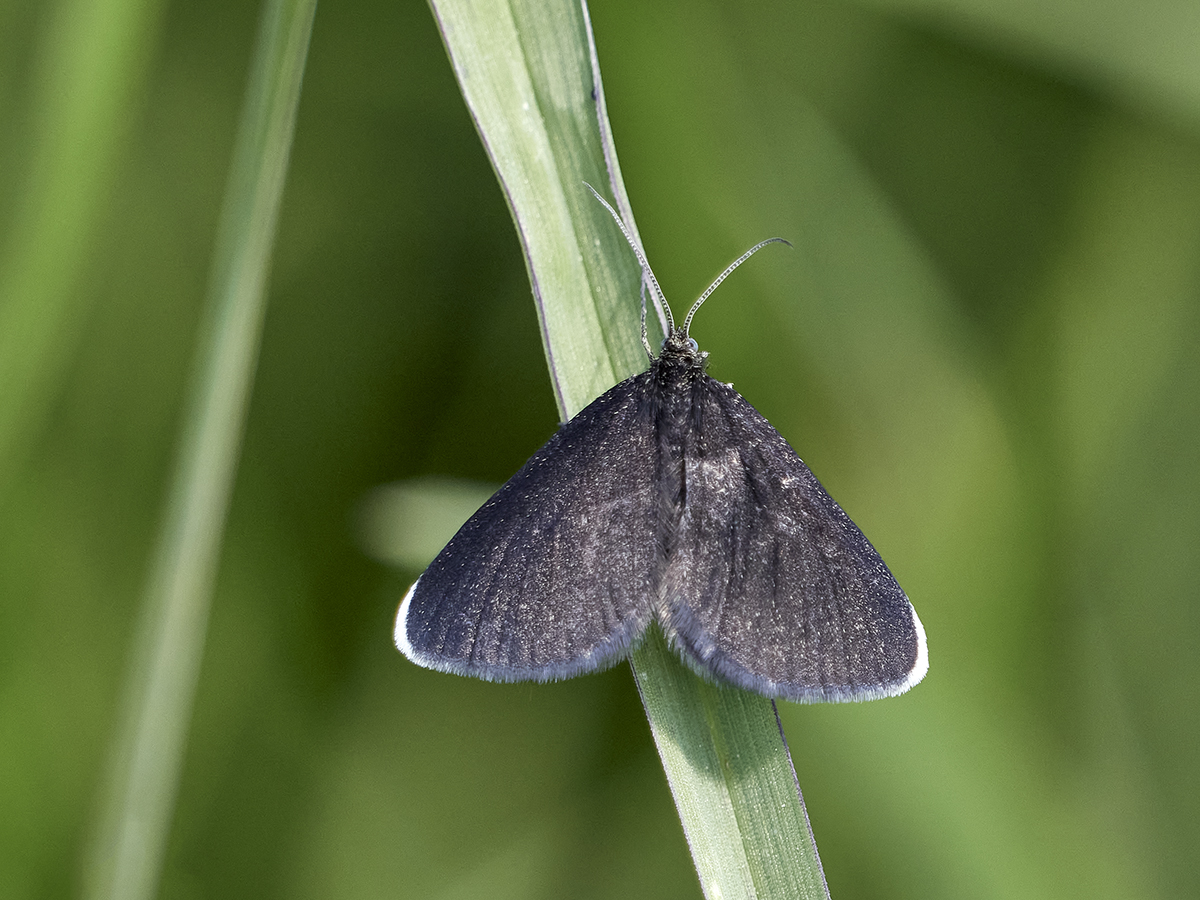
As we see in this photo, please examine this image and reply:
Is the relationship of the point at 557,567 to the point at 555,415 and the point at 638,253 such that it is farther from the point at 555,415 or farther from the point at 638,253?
the point at 555,415

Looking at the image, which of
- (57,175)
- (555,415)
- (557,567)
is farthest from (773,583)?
(57,175)

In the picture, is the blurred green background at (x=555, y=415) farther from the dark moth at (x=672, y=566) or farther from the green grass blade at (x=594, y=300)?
the green grass blade at (x=594, y=300)

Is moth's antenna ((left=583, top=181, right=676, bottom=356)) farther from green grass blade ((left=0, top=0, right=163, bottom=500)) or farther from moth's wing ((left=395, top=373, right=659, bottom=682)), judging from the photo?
green grass blade ((left=0, top=0, right=163, bottom=500))

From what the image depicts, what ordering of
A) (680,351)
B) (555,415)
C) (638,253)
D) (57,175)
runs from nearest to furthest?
(638,253)
(680,351)
(57,175)
(555,415)

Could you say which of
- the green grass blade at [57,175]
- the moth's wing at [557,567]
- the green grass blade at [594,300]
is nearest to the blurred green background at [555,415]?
the green grass blade at [57,175]

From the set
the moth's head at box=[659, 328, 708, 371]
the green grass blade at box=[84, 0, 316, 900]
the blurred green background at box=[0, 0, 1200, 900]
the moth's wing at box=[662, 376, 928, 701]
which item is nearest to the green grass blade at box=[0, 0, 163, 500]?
the blurred green background at box=[0, 0, 1200, 900]

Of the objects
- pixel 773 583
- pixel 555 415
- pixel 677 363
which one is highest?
pixel 555 415
